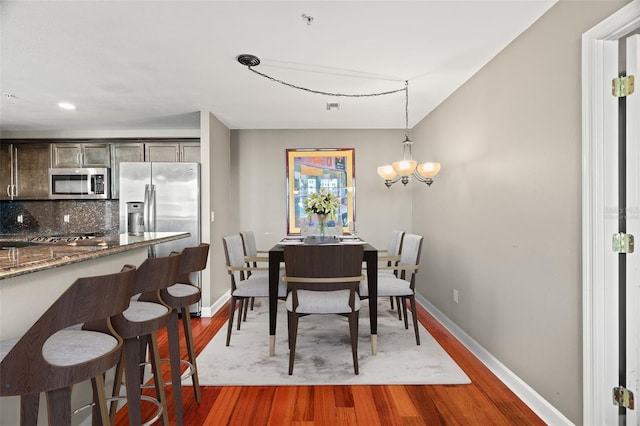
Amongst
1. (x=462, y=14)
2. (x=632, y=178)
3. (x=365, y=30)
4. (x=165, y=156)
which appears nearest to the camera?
(x=632, y=178)

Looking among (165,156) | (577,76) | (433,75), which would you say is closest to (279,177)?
(165,156)

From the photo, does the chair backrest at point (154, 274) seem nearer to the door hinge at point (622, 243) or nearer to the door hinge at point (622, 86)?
the door hinge at point (622, 243)

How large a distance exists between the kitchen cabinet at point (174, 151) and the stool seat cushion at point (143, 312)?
11.1 ft

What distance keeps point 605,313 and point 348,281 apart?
1.49m

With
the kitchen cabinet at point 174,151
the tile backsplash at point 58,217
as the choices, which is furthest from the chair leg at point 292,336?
the tile backsplash at point 58,217

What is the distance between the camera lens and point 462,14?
203 cm

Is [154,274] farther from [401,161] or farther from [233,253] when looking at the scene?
[401,161]

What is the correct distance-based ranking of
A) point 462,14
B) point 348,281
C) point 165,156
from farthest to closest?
point 165,156 < point 348,281 < point 462,14

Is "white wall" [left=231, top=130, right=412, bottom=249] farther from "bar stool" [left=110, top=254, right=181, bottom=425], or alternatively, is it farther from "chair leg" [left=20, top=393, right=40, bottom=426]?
"chair leg" [left=20, top=393, right=40, bottom=426]

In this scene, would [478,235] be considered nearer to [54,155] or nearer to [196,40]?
[196,40]

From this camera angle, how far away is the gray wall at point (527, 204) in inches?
71.0

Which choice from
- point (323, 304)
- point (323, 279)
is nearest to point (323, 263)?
point (323, 279)

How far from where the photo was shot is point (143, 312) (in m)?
1.57

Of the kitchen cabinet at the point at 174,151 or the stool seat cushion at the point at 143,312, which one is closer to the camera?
the stool seat cushion at the point at 143,312
